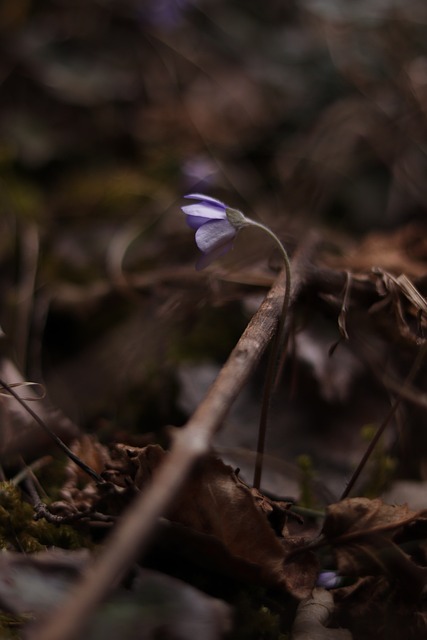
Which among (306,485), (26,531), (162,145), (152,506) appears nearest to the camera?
(152,506)

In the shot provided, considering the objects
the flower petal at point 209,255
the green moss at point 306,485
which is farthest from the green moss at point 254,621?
the flower petal at point 209,255

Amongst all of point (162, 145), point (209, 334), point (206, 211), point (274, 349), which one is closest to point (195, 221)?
point (206, 211)

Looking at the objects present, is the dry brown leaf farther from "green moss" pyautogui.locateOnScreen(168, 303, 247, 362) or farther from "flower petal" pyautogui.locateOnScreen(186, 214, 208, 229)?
"green moss" pyautogui.locateOnScreen(168, 303, 247, 362)

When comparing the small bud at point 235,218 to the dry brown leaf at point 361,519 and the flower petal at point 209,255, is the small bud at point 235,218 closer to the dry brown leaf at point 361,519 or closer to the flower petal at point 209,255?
the flower petal at point 209,255

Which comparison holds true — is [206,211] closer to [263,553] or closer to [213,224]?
[213,224]

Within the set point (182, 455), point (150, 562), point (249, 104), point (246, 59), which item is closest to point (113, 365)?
point (150, 562)
